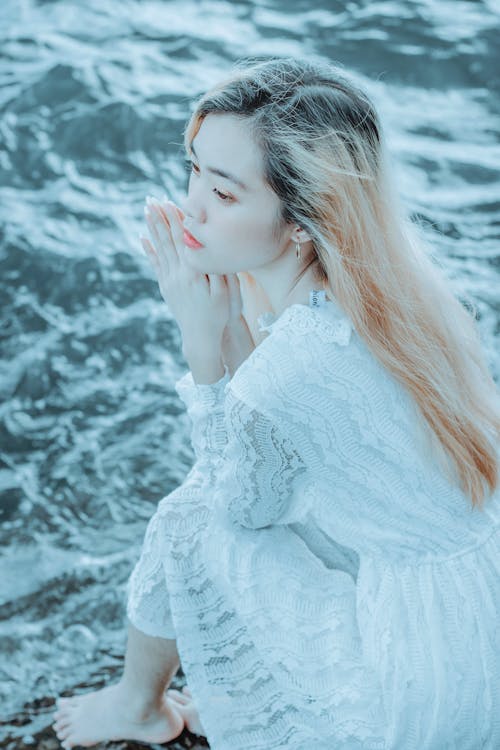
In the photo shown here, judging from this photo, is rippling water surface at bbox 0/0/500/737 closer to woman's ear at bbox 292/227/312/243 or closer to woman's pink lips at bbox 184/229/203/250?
woman's pink lips at bbox 184/229/203/250

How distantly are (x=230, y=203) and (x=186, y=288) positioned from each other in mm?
221

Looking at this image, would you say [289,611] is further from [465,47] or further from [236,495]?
[465,47]

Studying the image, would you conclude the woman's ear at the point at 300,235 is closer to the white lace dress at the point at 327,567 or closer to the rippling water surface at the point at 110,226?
the white lace dress at the point at 327,567

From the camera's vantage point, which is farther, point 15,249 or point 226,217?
point 15,249

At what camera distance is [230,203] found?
85.2 inches

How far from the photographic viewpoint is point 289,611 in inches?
85.1

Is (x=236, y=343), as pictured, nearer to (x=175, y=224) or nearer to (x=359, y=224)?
(x=175, y=224)

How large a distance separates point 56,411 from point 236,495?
1.79 meters

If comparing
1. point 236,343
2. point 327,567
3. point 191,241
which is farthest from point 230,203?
point 327,567

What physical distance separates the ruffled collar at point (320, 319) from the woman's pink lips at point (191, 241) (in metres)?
0.24

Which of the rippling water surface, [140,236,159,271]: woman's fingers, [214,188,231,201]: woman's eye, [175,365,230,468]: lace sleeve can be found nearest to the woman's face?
[214,188,231,201]: woman's eye

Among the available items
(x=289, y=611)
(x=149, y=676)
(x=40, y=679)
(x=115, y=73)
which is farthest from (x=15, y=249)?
(x=289, y=611)

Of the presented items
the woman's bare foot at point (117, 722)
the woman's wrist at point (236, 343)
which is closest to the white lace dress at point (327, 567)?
the woman's wrist at point (236, 343)

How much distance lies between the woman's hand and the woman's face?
0.19 ft
